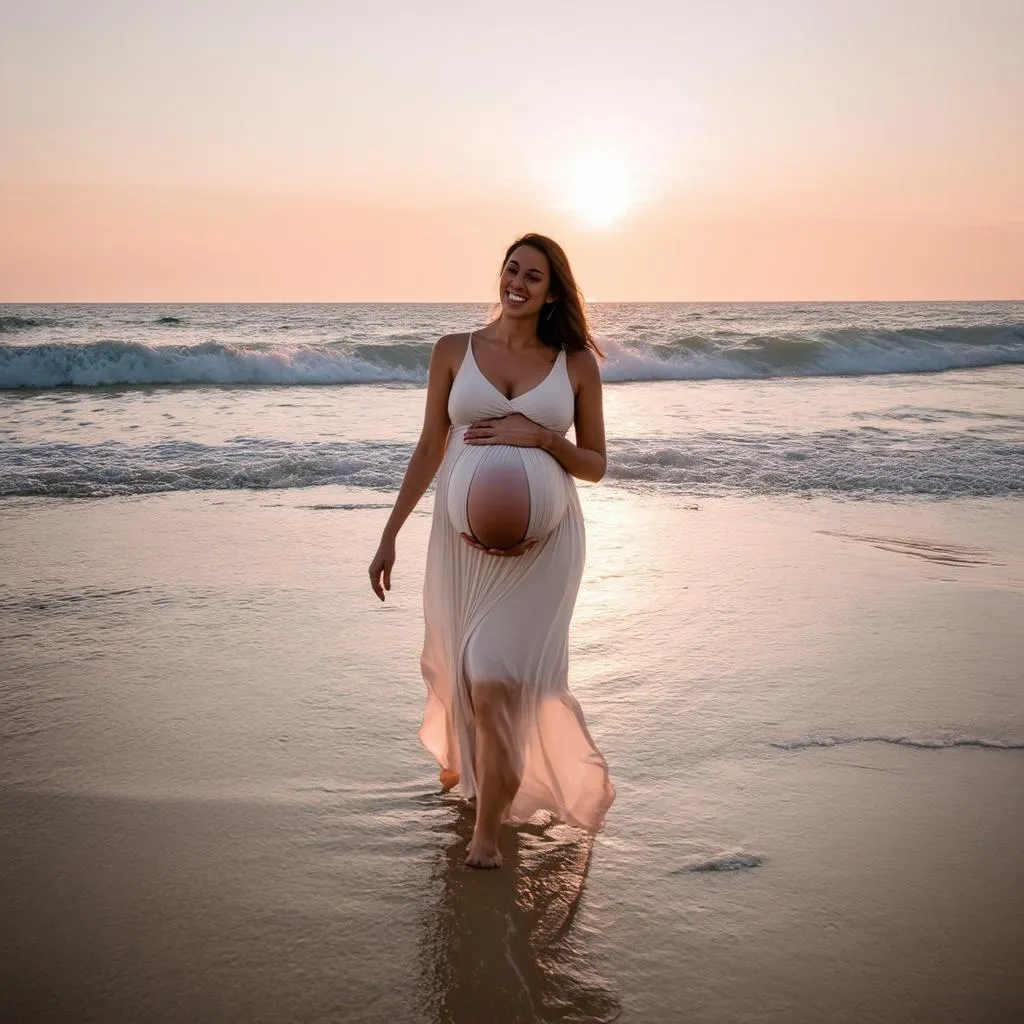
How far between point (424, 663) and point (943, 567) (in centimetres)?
447

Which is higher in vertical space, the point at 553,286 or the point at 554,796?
the point at 553,286

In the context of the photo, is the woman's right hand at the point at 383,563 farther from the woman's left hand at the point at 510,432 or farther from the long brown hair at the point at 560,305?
the long brown hair at the point at 560,305

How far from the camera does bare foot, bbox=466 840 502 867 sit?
3.25 m

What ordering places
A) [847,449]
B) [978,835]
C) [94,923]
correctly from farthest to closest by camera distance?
[847,449] < [978,835] < [94,923]

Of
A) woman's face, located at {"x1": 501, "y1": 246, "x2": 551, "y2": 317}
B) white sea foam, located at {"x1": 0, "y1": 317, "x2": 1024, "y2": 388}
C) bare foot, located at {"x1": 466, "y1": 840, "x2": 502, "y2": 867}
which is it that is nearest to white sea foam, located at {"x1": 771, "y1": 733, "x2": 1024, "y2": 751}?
bare foot, located at {"x1": 466, "y1": 840, "x2": 502, "y2": 867}

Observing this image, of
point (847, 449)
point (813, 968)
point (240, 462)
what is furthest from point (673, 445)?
point (813, 968)

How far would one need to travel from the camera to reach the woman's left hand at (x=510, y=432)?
347 cm

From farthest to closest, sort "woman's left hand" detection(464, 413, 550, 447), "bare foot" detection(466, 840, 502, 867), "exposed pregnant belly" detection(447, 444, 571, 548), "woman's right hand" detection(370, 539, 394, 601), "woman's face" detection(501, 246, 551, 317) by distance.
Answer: "woman's right hand" detection(370, 539, 394, 601), "woman's face" detection(501, 246, 551, 317), "woman's left hand" detection(464, 413, 550, 447), "exposed pregnant belly" detection(447, 444, 571, 548), "bare foot" detection(466, 840, 502, 867)

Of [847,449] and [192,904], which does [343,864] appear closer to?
[192,904]

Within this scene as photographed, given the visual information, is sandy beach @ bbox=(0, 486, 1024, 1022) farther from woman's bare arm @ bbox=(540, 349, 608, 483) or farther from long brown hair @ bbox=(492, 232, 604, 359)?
long brown hair @ bbox=(492, 232, 604, 359)

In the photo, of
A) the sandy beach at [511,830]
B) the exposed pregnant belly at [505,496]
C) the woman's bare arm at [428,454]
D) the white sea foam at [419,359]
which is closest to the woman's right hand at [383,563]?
the woman's bare arm at [428,454]

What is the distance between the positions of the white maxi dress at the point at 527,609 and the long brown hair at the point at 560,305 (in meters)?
0.08

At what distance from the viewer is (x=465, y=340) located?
12.0 ft

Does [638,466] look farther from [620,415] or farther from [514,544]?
[514,544]
